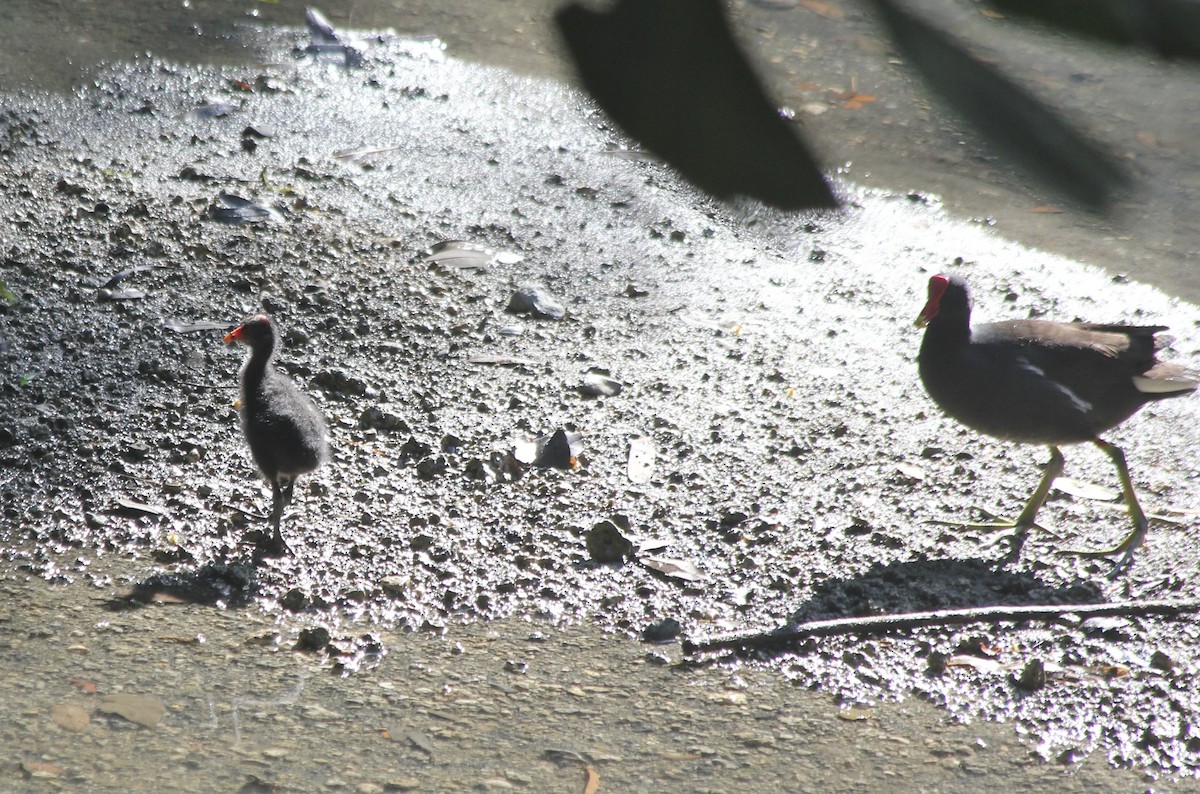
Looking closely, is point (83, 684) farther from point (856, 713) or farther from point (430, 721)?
point (856, 713)

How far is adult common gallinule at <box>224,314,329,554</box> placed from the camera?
3582 millimetres

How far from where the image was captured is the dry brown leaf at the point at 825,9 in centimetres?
799

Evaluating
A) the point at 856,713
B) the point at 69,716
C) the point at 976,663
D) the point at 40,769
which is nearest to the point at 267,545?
the point at 69,716

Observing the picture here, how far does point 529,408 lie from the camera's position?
4.45m

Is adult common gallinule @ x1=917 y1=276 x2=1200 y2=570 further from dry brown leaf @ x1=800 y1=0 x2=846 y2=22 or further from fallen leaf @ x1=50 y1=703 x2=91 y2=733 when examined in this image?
dry brown leaf @ x1=800 y1=0 x2=846 y2=22

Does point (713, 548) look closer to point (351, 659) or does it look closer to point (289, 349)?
point (351, 659)

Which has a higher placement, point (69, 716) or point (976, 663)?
point (976, 663)

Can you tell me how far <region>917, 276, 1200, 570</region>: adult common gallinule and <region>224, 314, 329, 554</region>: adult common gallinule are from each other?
6.87 ft

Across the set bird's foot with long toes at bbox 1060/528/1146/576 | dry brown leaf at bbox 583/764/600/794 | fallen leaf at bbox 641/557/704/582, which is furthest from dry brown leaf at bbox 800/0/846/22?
dry brown leaf at bbox 583/764/600/794

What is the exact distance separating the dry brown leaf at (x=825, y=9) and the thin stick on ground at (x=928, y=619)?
17.8 feet

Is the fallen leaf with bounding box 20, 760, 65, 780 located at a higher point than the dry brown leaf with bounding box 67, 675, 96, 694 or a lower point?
lower

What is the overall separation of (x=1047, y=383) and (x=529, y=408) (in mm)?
1823

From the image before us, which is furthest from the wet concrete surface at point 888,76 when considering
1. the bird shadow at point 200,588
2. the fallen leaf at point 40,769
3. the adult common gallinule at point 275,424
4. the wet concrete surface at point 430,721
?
the fallen leaf at point 40,769

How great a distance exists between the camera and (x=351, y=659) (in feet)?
10.4
